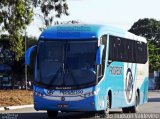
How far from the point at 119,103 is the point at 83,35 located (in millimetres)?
4086

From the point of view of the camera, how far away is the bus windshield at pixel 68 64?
18.4 metres

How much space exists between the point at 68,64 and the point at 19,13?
624 inches

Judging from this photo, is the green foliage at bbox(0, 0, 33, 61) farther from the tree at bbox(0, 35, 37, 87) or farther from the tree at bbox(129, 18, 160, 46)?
the tree at bbox(129, 18, 160, 46)

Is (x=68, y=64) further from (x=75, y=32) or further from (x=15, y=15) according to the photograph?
(x=15, y=15)

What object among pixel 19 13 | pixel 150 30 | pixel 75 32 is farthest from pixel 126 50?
pixel 150 30

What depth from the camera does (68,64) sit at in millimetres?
18562

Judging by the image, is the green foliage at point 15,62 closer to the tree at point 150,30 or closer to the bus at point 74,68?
the tree at point 150,30

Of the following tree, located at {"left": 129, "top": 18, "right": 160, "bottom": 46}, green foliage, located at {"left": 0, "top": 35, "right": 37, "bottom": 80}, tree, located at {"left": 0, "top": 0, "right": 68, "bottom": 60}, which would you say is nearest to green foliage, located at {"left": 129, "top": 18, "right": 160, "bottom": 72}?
tree, located at {"left": 129, "top": 18, "right": 160, "bottom": 46}

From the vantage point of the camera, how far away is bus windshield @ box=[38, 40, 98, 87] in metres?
18.4

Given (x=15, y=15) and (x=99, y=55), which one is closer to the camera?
(x=99, y=55)

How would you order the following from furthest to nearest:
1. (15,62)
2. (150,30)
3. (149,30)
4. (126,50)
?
Answer: (150,30) → (149,30) → (15,62) → (126,50)

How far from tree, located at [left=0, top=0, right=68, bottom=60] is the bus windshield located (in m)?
14.9

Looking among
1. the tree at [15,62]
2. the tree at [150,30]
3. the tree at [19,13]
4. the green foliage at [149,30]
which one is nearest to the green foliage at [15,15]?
the tree at [19,13]

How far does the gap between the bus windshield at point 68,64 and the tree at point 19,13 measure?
588 inches
